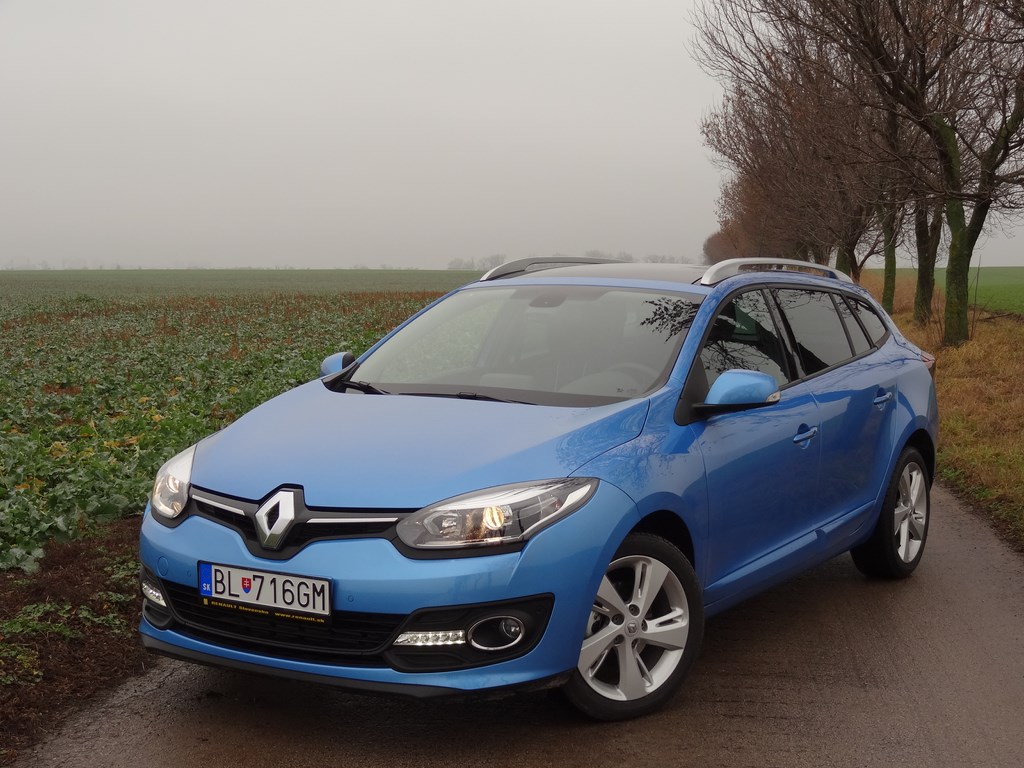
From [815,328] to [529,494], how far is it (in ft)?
8.52

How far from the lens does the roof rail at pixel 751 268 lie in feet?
17.1

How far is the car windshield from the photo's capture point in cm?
464

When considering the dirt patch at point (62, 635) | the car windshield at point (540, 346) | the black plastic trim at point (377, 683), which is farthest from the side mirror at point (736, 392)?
the dirt patch at point (62, 635)

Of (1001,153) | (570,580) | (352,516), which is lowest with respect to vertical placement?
(570,580)

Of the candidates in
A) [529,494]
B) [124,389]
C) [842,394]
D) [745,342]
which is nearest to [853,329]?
[842,394]

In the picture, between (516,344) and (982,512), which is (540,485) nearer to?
(516,344)

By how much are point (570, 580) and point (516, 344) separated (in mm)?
1715

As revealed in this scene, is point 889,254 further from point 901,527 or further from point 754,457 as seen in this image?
point 754,457

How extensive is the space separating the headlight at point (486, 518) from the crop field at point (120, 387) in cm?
324

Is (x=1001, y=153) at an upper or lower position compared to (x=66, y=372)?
upper

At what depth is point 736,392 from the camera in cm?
442

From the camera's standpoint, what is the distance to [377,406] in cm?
454

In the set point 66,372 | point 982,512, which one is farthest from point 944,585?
point 66,372

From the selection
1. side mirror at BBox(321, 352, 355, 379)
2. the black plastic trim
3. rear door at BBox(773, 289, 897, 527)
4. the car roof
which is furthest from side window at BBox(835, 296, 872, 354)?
the black plastic trim
